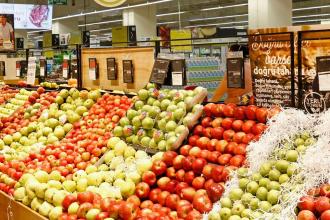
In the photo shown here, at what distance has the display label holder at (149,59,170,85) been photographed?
4.28 meters

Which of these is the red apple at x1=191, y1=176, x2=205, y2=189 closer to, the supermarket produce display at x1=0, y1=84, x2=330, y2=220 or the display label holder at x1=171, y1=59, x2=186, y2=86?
the supermarket produce display at x1=0, y1=84, x2=330, y2=220

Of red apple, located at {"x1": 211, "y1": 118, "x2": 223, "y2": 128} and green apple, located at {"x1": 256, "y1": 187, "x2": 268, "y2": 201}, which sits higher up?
red apple, located at {"x1": 211, "y1": 118, "x2": 223, "y2": 128}

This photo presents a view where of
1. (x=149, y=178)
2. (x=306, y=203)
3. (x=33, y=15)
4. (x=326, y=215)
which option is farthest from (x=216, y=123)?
(x=33, y=15)

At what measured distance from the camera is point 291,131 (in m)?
2.91

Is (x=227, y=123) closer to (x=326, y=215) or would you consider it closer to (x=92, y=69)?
(x=326, y=215)

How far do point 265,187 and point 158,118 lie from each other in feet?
4.83

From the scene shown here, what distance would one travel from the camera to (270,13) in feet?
45.1

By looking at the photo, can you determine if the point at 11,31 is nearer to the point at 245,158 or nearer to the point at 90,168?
the point at 90,168

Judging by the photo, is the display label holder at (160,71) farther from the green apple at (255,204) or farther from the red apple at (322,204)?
the red apple at (322,204)

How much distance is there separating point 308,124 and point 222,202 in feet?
2.31

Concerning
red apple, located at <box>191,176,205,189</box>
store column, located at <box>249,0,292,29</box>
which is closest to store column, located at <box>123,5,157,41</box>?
store column, located at <box>249,0,292,29</box>

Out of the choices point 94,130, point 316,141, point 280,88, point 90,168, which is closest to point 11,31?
point 94,130

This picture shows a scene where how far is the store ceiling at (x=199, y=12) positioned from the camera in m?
20.5

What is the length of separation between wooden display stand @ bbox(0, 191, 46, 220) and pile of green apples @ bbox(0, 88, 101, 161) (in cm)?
58
